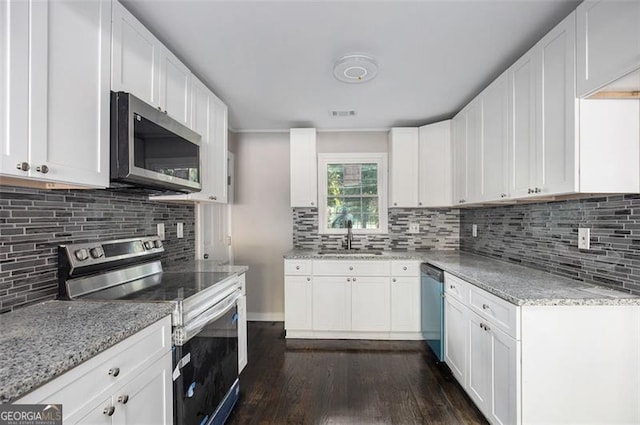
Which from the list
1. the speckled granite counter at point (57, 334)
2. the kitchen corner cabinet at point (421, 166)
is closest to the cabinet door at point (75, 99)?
the speckled granite counter at point (57, 334)

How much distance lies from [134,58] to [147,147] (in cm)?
48

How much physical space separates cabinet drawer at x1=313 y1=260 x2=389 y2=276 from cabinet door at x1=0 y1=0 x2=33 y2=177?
2361 millimetres

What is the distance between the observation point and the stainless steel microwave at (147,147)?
137 cm

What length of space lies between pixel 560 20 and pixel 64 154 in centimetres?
254

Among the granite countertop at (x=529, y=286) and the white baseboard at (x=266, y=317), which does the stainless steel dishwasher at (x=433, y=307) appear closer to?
the granite countertop at (x=529, y=286)

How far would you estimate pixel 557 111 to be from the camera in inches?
61.2

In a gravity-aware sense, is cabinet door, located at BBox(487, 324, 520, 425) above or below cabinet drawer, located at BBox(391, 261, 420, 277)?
below

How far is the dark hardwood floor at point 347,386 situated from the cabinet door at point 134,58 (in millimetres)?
2046

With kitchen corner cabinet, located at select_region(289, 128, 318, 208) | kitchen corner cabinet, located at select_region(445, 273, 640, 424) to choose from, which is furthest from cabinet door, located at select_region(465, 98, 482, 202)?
kitchen corner cabinet, located at select_region(289, 128, 318, 208)

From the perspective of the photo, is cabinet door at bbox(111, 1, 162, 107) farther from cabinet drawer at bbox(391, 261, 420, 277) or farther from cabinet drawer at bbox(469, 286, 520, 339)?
cabinet drawer at bbox(391, 261, 420, 277)

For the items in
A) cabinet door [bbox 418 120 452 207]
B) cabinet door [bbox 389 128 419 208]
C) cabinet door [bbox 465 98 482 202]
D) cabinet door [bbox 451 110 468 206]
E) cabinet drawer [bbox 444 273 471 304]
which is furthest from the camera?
cabinet door [bbox 389 128 419 208]

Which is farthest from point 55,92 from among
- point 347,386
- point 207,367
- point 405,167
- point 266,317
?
point 266,317

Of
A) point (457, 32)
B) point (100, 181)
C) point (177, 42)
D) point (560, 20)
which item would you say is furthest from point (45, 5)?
point (560, 20)

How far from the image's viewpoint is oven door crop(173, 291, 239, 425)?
52.3 inches
